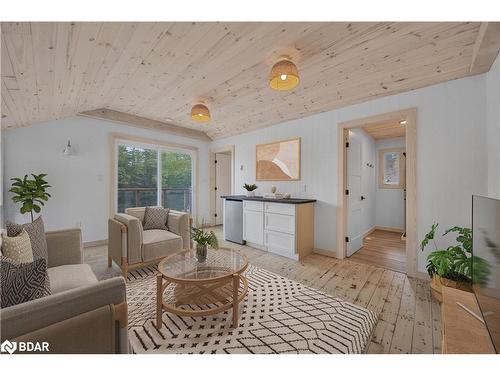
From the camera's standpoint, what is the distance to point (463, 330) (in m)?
1.04

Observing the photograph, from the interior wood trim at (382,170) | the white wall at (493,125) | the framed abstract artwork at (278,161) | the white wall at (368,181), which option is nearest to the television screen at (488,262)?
the white wall at (493,125)

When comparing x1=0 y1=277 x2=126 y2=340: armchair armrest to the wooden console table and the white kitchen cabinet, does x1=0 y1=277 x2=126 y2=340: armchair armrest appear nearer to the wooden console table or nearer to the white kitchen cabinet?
the wooden console table

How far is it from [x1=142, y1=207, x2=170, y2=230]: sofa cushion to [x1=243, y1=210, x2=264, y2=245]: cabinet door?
1.35 m

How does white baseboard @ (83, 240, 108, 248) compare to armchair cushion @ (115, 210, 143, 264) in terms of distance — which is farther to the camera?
white baseboard @ (83, 240, 108, 248)

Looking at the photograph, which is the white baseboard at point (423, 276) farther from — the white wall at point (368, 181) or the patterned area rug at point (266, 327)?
the white wall at point (368, 181)

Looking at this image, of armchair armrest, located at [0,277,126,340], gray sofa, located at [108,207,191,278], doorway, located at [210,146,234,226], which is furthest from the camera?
doorway, located at [210,146,234,226]

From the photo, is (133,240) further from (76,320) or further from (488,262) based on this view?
(488,262)

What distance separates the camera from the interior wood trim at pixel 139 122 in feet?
12.0

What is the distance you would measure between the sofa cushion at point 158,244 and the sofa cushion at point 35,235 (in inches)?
35.3

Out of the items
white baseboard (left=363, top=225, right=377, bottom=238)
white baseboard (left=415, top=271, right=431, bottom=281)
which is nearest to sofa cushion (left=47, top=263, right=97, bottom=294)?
white baseboard (left=415, top=271, right=431, bottom=281)

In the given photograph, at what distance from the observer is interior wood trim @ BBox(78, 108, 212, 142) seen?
144 inches

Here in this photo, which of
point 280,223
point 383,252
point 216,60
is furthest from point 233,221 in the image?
point 216,60
